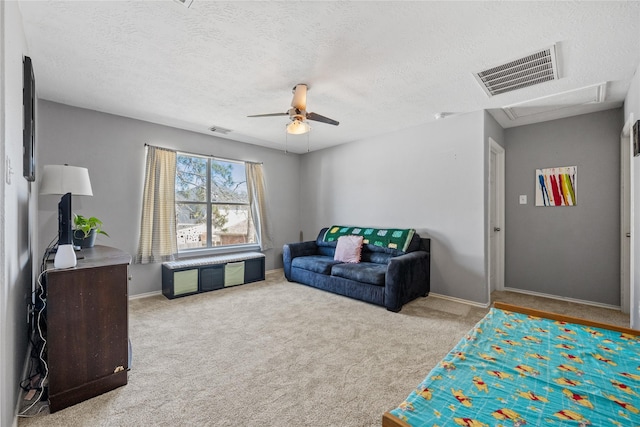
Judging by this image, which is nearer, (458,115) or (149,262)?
(458,115)

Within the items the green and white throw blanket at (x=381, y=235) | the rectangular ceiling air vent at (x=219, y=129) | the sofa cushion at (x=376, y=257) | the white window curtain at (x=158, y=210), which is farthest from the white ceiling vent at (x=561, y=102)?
the white window curtain at (x=158, y=210)

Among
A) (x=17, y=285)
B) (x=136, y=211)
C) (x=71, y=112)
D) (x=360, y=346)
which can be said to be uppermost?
(x=71, y=112)

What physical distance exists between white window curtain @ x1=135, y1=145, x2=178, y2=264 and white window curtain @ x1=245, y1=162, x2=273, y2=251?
1.33 metres

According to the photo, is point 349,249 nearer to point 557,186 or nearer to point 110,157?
point 557,186

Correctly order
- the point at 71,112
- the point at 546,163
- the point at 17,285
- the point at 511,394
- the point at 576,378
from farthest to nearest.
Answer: the point at 546,163
the point at 71,112
the point at 17,285
the point at 576,378
the point at 511,394

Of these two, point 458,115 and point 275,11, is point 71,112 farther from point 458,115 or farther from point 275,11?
point 458,115

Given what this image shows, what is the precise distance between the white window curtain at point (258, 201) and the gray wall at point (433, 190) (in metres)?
1.33

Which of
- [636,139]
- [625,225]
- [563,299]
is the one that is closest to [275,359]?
[636,139]

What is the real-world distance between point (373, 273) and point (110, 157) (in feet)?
12.4

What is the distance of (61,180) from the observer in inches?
100

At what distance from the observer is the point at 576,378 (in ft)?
3.74

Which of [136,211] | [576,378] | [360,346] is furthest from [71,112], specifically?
[576,378]

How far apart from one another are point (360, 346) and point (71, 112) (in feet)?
14.0

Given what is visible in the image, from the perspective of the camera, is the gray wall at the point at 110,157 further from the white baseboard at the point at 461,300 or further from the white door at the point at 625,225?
the white door at the point at 625,225
